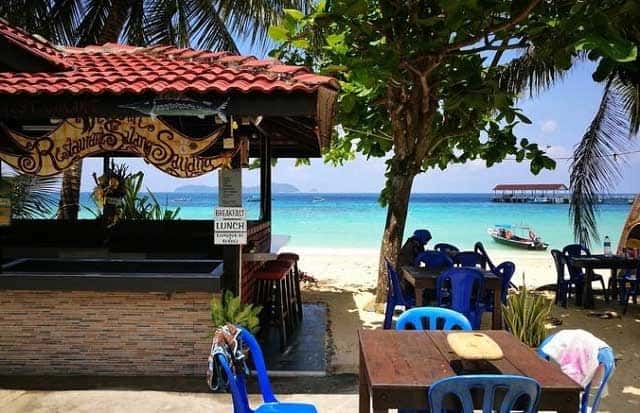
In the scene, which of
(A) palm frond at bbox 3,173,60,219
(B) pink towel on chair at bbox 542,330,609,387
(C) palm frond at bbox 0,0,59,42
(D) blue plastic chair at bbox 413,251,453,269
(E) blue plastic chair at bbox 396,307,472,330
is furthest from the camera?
(C) palm frond at bbox 0,0,59,42

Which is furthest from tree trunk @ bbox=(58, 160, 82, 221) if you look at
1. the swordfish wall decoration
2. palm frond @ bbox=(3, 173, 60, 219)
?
the swordfish wall decoration

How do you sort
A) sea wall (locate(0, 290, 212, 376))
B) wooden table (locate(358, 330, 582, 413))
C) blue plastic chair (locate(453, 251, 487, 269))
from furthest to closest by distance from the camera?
blue plastic chair (locate(453, 251, 487, 269)) < sea wall (locate(0, 290, 212, 376)) < wooden table (locate(358, 330, 582, 413))

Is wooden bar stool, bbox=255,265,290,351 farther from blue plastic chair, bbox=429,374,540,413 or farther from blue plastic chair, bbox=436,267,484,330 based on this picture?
blue plastic chair, bbox=429,374,540,413

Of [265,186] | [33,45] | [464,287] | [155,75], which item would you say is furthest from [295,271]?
[33,45]

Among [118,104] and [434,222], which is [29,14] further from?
[434,222]

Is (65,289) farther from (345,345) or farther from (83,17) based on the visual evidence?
(83,17)

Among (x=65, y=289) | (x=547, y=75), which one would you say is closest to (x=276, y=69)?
(x=65, y=289)

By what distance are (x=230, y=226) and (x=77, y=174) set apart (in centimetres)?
635

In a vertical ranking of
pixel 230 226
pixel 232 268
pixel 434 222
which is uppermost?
pixel 230 226

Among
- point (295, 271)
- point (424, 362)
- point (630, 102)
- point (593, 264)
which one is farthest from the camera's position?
point (630, 102)

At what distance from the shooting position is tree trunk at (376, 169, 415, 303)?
26.6ft

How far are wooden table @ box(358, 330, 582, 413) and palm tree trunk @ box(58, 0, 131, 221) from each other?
7612mm

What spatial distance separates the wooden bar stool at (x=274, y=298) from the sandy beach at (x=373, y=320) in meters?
0.60

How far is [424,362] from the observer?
269cm
